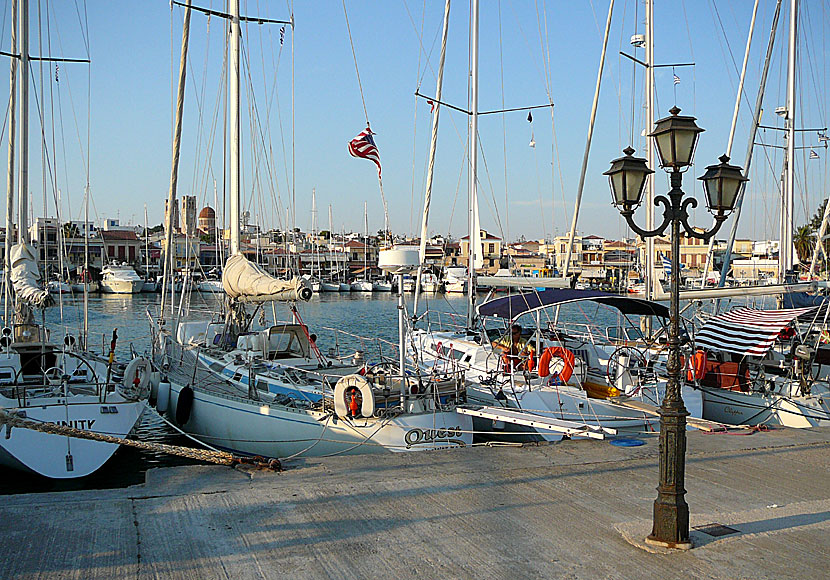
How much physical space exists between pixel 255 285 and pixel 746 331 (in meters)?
11.4

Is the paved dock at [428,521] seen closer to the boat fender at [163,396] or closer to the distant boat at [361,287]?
the boat fender at [163,396]

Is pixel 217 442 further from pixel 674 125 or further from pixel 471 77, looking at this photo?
pixel 471 77

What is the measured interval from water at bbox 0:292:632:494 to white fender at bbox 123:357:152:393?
1.35 metres

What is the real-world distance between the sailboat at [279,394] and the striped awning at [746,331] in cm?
702

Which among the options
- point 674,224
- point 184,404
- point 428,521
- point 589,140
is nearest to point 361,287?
point 589,140

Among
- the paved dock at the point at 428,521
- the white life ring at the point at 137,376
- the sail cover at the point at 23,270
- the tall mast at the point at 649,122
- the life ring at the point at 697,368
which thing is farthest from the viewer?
the tall mast at the point at 649,122

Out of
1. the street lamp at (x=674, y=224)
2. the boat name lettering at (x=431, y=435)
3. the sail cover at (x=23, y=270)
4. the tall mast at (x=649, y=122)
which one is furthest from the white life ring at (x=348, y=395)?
the tall mast at (x=649, y=122)

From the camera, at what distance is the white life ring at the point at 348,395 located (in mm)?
13922

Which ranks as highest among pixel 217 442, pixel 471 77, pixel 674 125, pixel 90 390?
pixel 471 77

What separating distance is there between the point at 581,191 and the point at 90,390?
19.3 metres

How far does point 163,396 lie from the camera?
2023 cm

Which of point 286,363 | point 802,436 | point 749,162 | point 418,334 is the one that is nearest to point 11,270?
point 286,363

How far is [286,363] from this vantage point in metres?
18.8

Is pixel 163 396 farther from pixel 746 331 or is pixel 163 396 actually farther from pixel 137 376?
pixel 746 331
